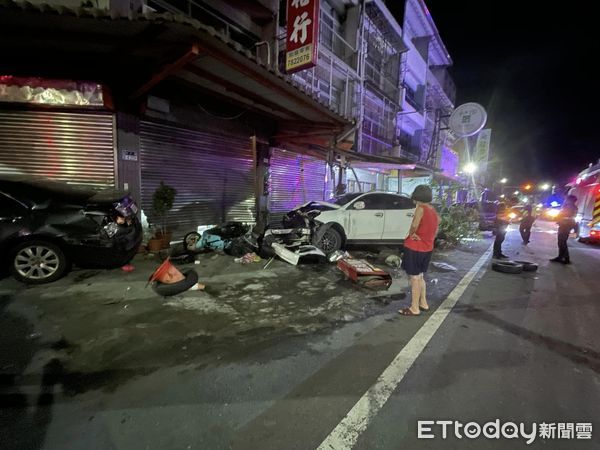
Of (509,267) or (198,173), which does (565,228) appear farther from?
(198,173)

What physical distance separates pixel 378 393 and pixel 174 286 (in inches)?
133

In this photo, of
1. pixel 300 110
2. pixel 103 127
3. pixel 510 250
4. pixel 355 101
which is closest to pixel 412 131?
pixel 355 101

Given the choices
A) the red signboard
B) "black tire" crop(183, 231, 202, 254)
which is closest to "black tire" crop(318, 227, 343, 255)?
"black tire" crop(183, 231, 202, 254)

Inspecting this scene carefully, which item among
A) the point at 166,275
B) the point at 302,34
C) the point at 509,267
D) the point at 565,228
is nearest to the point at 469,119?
the point at 565,228

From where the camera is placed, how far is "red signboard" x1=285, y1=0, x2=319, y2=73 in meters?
9.05

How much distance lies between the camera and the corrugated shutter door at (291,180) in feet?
38.6

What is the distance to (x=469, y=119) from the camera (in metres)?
19.0

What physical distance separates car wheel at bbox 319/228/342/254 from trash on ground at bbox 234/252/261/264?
1595 mm

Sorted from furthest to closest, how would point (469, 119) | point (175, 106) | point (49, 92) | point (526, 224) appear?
point (469, 119) < point (526, 224) < point (175, 106) < point (49, 92)

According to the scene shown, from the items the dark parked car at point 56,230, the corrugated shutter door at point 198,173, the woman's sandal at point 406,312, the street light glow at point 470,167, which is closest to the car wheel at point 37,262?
the dark parked car at point 56,230

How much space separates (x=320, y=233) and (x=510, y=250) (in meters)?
6.96

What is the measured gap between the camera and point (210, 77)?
23.1 feet

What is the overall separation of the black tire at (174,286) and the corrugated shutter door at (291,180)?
5774 millimetres

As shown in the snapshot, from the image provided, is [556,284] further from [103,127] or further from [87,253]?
[103,127]
